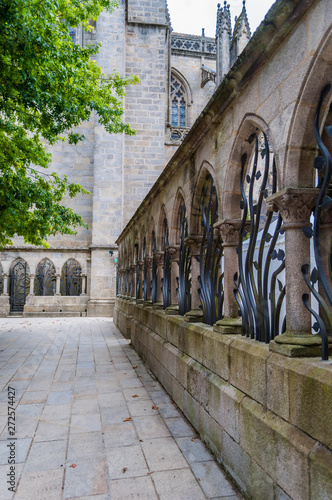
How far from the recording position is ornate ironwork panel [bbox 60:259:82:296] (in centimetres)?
1719

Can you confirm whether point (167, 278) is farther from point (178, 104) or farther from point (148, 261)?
point (178, 104)

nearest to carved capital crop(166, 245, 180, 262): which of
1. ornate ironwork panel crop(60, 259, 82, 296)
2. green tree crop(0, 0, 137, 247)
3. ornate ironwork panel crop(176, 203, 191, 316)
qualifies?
ornate ironwork panel crop(176, 203, 191, 316)

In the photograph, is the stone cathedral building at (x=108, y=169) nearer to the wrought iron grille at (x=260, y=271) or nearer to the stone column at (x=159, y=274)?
the stone column at (x=159, y=274)

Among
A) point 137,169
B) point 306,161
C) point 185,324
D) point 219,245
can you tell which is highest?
point 137,169

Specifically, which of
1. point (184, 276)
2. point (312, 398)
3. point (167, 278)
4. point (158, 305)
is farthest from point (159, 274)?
point (312, 398)

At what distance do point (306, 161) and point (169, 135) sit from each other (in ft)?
54.9

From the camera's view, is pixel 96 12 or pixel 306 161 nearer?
pixel 306 161

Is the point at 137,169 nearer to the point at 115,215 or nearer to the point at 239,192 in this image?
the point at 115,215

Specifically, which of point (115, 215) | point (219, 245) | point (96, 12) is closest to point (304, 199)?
point (219, 245)

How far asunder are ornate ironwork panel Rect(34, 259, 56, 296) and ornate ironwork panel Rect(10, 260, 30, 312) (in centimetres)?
44

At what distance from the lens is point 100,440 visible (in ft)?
10.0

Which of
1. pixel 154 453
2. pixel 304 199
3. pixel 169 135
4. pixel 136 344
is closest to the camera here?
pixel 304 199

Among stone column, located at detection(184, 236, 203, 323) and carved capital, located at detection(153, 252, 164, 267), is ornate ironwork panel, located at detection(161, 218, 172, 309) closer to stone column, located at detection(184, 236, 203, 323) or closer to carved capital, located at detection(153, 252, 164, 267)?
carved capital, located at detection(153, 252, 164, 267)

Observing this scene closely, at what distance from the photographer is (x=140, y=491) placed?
2279 millimetres
